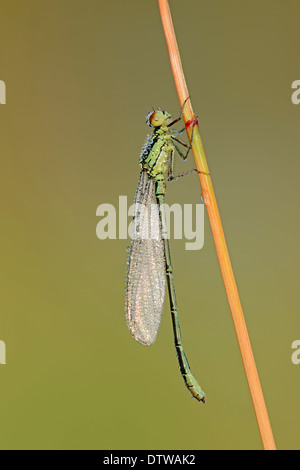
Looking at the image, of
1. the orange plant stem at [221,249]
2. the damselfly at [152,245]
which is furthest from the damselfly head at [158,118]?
the orange plant stem at [221,249]

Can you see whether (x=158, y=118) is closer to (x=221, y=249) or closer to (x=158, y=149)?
(x=158, y=149)

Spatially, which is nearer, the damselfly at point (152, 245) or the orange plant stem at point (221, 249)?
the orange plant stem at point (221, 249)

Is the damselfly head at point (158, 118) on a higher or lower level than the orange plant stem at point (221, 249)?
higher

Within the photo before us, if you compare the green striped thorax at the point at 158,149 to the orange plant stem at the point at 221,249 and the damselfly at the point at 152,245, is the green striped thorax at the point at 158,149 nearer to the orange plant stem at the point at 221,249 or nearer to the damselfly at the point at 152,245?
the damselfly at the point at 152,245

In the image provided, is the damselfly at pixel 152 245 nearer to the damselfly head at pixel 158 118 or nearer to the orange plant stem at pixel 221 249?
the damselfly head at pixel 158 118

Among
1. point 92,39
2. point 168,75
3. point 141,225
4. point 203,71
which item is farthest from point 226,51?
point 141,225

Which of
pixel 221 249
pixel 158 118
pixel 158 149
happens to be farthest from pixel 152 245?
pixel 221 249

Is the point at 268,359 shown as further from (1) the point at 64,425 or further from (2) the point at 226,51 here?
(2) the point at 226,51

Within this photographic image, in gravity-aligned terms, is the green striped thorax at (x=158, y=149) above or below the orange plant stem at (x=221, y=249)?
above

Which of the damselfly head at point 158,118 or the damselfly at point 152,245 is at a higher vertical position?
the damselfly head at point 158,118
